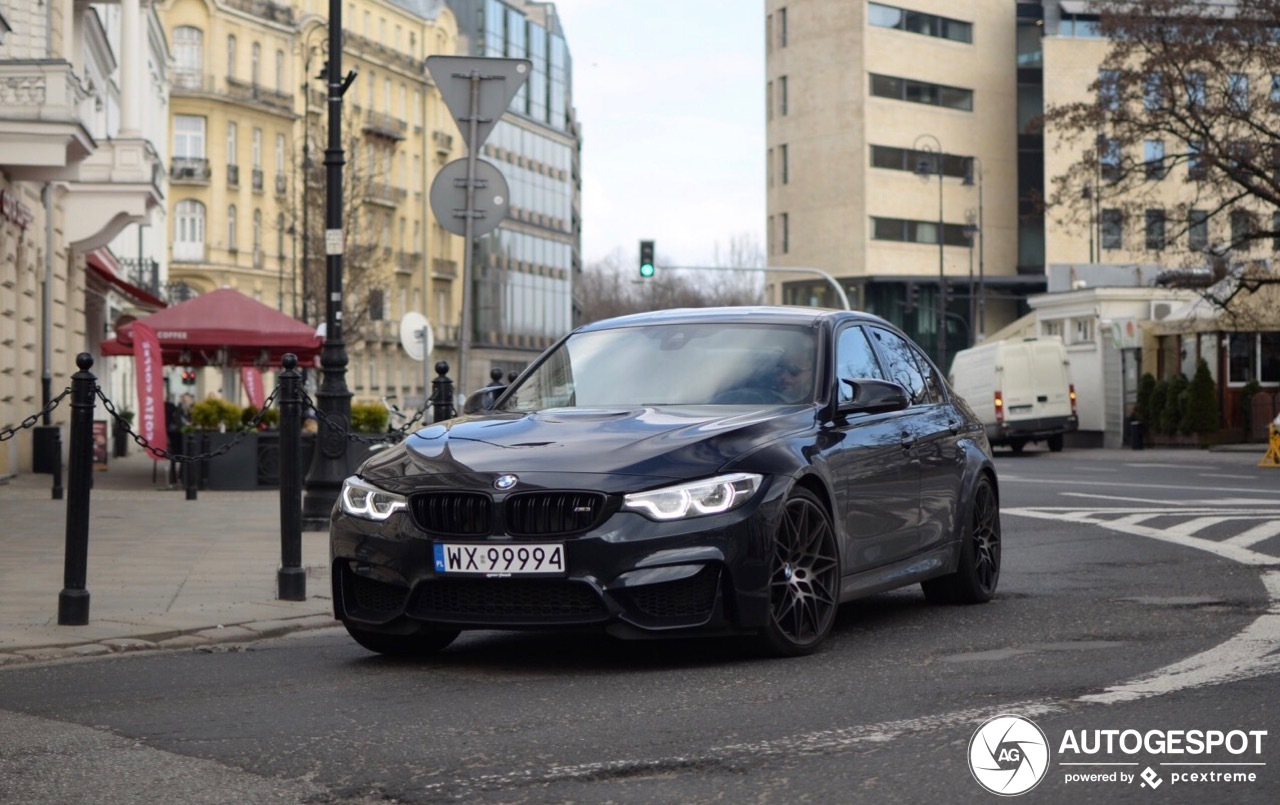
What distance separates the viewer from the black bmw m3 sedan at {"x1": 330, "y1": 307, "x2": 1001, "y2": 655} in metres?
7.49

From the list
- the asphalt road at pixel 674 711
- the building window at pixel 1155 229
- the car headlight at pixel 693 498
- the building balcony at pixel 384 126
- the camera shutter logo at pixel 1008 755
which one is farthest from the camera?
the building balcony at pixel 384 126

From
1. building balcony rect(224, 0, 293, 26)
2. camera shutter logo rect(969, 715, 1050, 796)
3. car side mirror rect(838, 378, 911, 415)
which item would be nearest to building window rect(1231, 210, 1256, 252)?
car side mirror rect(838, 378, 911, 415)

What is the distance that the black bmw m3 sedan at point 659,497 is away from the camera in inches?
295

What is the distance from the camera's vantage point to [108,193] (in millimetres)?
34688

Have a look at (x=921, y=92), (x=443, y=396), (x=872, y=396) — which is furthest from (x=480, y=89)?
(x=921, y=92)

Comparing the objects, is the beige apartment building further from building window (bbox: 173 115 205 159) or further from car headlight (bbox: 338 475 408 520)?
car headlight (bbox: 338 475 408 520)

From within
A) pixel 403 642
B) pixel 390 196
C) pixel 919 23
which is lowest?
pixel 403 642

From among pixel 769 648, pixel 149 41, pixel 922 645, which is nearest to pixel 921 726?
pixel 769 648

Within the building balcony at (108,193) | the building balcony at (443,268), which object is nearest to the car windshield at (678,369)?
the building balcony at (108,193)

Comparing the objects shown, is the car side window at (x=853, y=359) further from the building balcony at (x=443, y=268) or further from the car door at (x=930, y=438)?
the building balcony at (x=443, y=268)

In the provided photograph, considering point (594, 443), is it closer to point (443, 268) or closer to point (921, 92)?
point (921, 92)

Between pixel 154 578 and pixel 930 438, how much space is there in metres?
5.19

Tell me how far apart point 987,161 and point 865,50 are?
925 cm

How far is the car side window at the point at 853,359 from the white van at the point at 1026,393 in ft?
115
